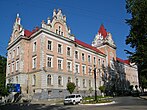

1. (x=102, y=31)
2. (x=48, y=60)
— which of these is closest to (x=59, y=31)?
(x=48, y=60)

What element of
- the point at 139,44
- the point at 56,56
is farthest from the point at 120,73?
the point at 139,44

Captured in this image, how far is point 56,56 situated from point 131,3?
19.6m

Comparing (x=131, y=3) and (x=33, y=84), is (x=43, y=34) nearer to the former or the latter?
(x=33, y=84)

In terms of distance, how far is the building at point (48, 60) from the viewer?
38594 mm

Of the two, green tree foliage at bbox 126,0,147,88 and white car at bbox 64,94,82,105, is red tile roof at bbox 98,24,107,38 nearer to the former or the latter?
green tree foliage at bbox 126,0,147,88

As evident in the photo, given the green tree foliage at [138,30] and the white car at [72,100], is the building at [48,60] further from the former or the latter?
the green tree foliage at [138,30]

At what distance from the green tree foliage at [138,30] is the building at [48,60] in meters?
16.2

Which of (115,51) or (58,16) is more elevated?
(58,16)

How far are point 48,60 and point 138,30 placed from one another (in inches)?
757

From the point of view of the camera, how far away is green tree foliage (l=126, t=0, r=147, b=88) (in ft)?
93.0

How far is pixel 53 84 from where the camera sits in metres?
39.3

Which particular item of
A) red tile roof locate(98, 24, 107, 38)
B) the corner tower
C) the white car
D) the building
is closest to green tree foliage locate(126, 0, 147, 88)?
the white car

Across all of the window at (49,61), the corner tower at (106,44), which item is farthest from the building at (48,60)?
the corner tower at (106,44)

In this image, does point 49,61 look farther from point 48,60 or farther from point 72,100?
point 72,100
